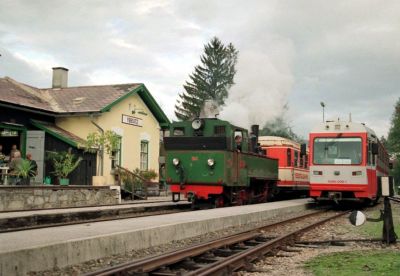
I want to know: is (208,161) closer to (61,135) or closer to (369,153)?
(369,153)

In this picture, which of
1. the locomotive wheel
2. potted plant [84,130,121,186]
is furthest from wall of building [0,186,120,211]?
the locomotive wheel

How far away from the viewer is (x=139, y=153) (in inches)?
1057

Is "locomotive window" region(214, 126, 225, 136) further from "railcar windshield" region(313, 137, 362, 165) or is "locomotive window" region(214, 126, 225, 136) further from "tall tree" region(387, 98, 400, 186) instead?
"tall tree" region(387, 98, 400, 186)

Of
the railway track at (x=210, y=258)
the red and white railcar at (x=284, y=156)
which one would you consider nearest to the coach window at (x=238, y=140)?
the red and white railcar at (x=284, y=156)

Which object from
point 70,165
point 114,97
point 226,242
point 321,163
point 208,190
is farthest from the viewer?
point 114,97

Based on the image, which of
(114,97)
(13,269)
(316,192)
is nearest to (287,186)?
(316,192)

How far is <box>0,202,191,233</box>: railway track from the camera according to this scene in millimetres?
11250

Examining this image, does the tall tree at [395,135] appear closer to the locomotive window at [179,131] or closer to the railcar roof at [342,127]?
the railcar roof at [342,127]

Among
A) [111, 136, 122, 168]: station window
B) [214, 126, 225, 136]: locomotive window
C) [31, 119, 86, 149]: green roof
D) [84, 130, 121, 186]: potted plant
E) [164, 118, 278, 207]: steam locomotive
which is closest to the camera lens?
[164, 118, 278, 207]: steam locomotive

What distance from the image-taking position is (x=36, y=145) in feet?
68.0

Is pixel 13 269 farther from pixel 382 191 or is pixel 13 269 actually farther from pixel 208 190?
pixel 208 190

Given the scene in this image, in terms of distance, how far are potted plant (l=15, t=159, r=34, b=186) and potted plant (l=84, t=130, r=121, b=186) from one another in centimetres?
420

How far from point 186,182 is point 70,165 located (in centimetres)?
614

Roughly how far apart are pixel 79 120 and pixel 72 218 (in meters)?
10.9
